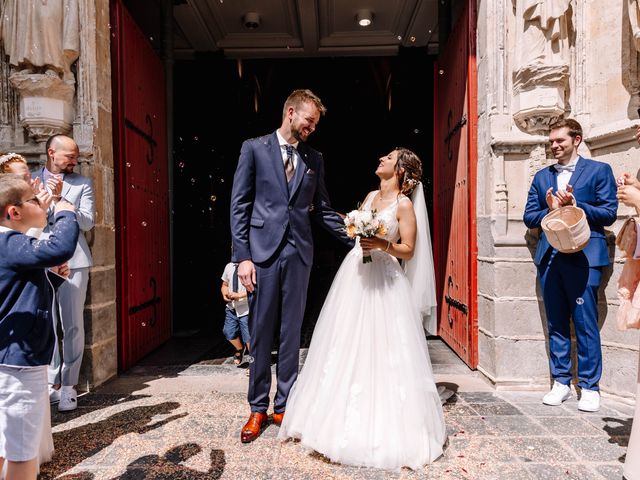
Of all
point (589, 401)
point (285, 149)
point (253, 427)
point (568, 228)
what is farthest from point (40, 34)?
point (589, 401)

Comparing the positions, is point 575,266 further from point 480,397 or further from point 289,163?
point 289,163

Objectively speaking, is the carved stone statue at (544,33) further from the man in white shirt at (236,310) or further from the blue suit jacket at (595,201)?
the man in white shirt at (236,310)

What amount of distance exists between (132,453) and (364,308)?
1721 millimetres

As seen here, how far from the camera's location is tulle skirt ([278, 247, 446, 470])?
2.75 meters

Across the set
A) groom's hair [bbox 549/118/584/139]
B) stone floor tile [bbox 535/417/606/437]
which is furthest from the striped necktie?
stone floor tile [bbox 535/417/606/437]

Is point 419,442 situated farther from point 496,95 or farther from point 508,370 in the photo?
point 496,95

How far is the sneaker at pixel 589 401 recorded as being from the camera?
3.60 m

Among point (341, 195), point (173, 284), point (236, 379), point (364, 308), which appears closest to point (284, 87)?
point (341, 195)

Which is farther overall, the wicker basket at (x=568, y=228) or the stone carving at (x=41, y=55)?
the stone carving at (x=41, y=55)

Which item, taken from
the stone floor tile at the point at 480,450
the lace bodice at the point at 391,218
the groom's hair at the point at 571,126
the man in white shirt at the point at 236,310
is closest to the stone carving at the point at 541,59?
the groom's hair at the point at 571,126

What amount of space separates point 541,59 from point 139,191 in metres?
4.26

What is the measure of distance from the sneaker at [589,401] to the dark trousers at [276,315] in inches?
89.0

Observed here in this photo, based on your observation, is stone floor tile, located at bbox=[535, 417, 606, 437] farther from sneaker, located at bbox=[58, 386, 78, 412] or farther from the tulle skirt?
sneaker, located at bbox=[58, 386, 78, 412]

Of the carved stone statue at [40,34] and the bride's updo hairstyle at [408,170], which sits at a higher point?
the carved stone statue at [40,34]
